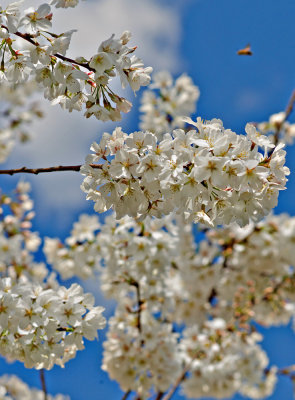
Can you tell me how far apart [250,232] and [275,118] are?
174cm

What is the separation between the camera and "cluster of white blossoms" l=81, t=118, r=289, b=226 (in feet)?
6.15

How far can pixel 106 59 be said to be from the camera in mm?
2029

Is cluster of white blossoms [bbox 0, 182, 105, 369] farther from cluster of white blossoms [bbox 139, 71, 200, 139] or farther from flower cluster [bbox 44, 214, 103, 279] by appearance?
cluster of white blossoms [bbox 139, 71, 200, 139]

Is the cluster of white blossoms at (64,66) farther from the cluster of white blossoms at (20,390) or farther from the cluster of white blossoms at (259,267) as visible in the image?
the cluster of white blossoms at (20,390)

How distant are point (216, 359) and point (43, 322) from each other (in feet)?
13.2

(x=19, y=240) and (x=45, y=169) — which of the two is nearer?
(x=45, y=169)

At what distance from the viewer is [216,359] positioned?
19.2 ft

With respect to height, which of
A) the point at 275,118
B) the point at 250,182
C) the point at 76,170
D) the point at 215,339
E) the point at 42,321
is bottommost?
the point at 42,321

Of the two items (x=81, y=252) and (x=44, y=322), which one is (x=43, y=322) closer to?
(x=44, y=322)

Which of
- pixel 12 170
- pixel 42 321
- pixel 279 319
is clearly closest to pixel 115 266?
pixel 42 321

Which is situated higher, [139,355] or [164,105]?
[164,105]

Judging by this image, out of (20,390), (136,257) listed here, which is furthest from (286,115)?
(20,390)

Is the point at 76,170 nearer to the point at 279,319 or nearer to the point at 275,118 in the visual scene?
the point at 275,118

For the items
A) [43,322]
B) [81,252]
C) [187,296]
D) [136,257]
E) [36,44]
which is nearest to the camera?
[36,44]
